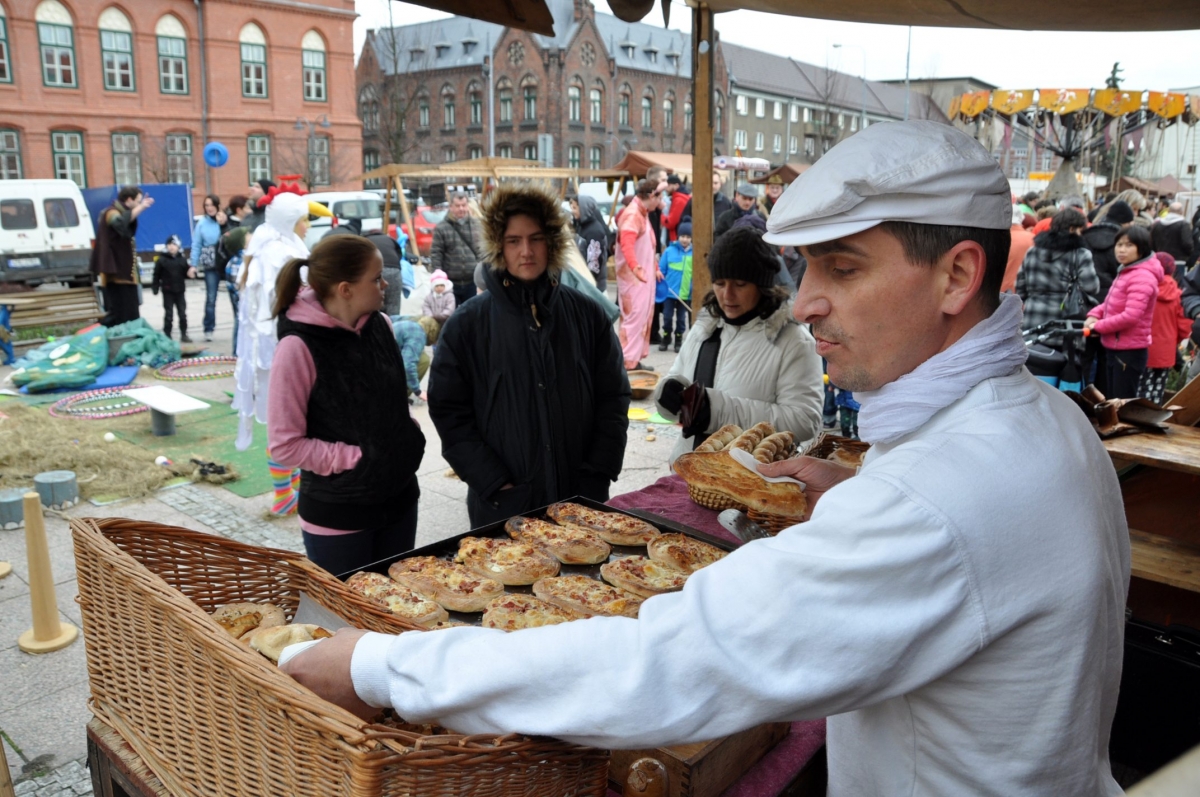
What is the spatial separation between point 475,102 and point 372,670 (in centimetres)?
5716

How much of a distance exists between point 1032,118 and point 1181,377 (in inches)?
395

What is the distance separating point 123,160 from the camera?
3212 centimetres

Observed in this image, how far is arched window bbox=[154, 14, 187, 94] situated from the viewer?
32094 mm

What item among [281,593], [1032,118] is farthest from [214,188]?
[281,593]

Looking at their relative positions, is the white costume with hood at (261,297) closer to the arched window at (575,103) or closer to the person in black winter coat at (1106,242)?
the person in black winter coat at (1106,242)

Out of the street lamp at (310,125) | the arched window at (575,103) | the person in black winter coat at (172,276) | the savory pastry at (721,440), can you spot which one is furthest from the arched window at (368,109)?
the savory pastry at (721,440)

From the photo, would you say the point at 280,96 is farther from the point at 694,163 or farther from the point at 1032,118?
the point at 694,163

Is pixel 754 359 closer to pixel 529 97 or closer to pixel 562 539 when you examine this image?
pixel 562 539

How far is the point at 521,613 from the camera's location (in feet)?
6.39

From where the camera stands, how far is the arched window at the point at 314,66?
1389 inches

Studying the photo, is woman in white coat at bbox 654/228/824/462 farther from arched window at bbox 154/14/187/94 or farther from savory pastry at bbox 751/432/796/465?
arched window at bbox 154/14/187/94

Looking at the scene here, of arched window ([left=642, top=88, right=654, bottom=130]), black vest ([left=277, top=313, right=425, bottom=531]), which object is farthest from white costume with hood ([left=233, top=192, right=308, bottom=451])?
arched window ([left=642, top=88, right=654, bottom=130])

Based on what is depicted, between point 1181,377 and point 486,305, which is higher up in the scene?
point 486,305

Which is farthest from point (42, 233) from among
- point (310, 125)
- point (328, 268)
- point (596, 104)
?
point (596, 104)
